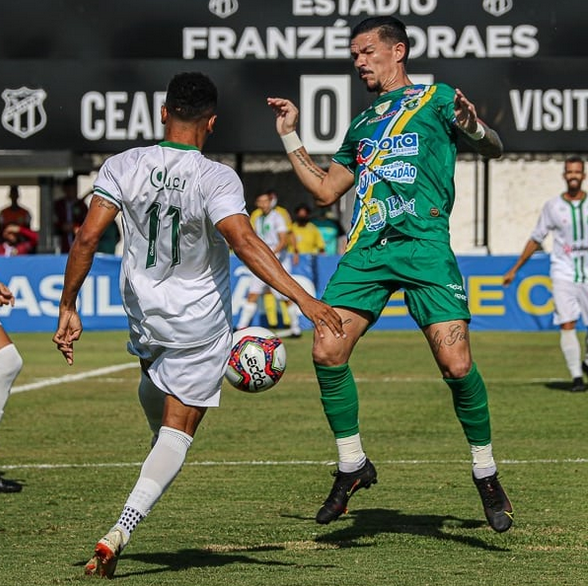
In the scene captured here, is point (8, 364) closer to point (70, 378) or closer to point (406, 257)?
point (406, 257)

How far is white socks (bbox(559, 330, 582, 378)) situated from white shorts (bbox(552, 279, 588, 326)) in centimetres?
15

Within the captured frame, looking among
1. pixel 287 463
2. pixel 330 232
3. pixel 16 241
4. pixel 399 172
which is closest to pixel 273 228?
pixel 330 232

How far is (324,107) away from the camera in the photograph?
76.1 ft

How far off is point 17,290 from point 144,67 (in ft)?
13.2

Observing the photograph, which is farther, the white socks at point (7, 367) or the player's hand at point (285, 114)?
the white socks at point (7, 367)

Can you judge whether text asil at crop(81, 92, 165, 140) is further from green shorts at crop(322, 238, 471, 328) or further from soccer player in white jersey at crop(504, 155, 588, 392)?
green shorts at crop(322, 238, 471, 328)

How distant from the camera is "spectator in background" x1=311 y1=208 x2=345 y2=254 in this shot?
82.8 ft

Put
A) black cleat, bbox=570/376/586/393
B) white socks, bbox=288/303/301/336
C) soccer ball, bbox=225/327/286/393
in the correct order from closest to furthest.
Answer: soccer ball, bbox=225/327/286/393 → black cleat, bbox=570/376/586/393 → white socks, bbox=288/303/301/336

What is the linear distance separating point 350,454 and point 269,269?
4.97 feet

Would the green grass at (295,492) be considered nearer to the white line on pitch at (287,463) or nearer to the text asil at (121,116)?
the white line on pitch at (287,463)

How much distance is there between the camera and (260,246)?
6164 mm

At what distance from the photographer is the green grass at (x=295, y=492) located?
21.4 ft

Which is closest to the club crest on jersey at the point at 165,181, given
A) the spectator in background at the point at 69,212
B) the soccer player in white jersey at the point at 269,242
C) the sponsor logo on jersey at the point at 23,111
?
the soccer player in white jersey at the point at 269,242

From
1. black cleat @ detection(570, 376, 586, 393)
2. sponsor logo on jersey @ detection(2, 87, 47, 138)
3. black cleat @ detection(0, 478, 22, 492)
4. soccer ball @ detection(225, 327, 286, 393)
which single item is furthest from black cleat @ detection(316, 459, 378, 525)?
sponsor logo on jersey @ detection(2, 87, 47, 138)
